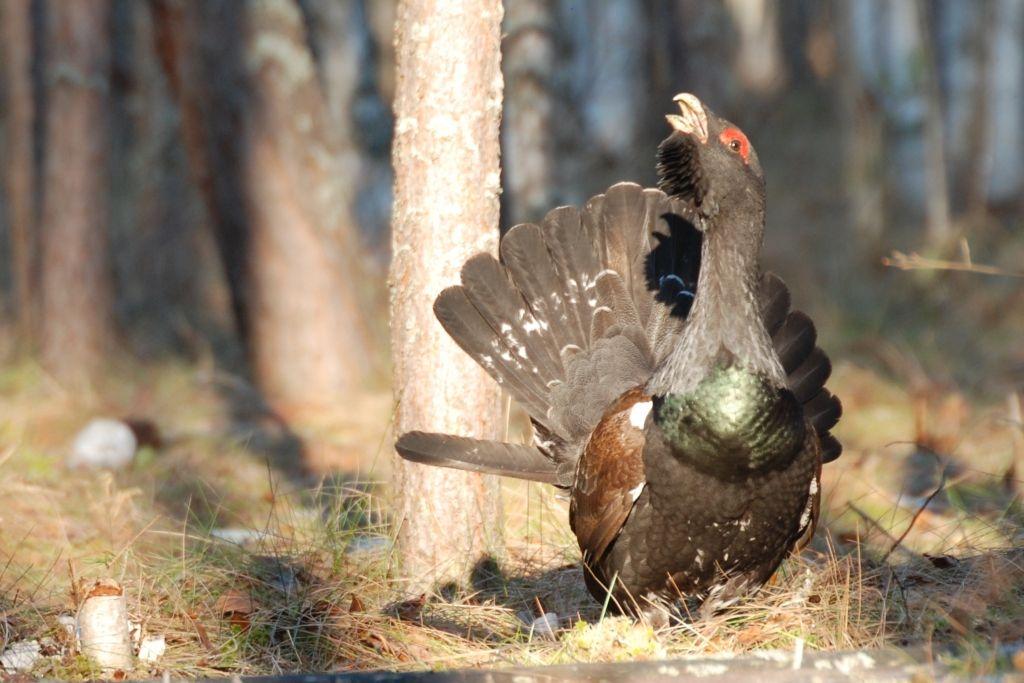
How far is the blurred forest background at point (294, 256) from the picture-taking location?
601 cm

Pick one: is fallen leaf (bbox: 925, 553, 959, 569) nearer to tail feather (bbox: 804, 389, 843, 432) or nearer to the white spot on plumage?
tail feather (bbox: 804, 389, 843, 432)

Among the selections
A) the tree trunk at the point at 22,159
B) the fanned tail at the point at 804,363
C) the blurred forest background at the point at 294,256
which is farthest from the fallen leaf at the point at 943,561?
the tree trunk at the point at 22,159

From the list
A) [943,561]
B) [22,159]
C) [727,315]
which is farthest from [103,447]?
[943,561]

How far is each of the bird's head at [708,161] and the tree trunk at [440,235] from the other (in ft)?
2.51

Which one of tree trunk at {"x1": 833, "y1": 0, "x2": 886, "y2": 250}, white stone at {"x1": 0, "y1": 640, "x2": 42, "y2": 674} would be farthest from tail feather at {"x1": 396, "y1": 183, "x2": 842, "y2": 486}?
tree trunk at {"x1": 833, "y1": 0, "x2": 886, "y2": 250}

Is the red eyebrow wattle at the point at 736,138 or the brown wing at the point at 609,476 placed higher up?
the red eyebrow wattle at the point at 736,138

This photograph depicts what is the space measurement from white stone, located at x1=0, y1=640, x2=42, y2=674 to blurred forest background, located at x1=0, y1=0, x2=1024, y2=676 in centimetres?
23

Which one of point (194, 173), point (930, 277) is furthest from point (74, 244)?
point (930, 277)

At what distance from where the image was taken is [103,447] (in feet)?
21.4

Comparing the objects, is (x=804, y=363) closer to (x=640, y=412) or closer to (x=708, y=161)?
(x=640, y=412)

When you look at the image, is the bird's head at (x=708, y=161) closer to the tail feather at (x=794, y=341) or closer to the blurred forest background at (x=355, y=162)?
the tail feather at (x=794, y=341)

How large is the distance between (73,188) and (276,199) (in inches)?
57.3

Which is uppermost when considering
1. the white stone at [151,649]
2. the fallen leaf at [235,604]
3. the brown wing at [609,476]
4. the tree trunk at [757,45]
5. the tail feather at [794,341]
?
the tree trunk at [757,45]

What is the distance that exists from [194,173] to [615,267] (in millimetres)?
5149
